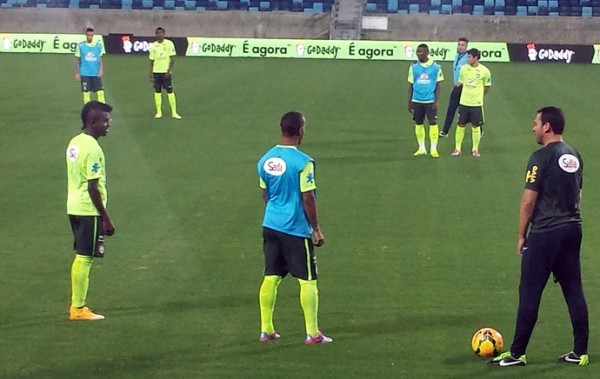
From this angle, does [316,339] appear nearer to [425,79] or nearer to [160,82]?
[425,79]

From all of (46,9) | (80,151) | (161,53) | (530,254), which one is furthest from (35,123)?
(46,9)

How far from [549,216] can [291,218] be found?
6.62ft

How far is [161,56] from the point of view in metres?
24.5

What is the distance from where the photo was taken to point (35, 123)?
2228 cm

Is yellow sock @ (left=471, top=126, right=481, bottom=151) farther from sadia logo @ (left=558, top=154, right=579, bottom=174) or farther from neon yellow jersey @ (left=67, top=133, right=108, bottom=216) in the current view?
sadia logo @ (left=558, top=154, right=579, bottom=174)

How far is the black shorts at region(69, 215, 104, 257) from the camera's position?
9117 mm

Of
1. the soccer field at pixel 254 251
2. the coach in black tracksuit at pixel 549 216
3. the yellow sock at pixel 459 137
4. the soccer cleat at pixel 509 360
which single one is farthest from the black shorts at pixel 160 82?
the coach in black tracksuit at pixel 549 216

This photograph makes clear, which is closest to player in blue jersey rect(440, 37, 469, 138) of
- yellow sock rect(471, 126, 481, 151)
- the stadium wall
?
yellow sock rect(471, 126, 481, 151)

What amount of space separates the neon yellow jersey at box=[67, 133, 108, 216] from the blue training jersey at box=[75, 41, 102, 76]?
1497cm

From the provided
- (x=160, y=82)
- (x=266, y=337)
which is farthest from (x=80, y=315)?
(x=160, y=82)

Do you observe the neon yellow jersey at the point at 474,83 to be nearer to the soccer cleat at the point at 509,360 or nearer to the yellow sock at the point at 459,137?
the yellow sock at the point at 459,137

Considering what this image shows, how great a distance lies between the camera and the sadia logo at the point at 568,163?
7656mm

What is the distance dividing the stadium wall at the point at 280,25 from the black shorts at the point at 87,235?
4106cm

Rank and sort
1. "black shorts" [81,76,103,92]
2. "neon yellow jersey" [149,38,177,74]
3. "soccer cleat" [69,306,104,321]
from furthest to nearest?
"neon yellow jersey" [149,38,177,74] → "black shorts" [81,76,103,92] → "soccer cleat" [69,306,104,321]
